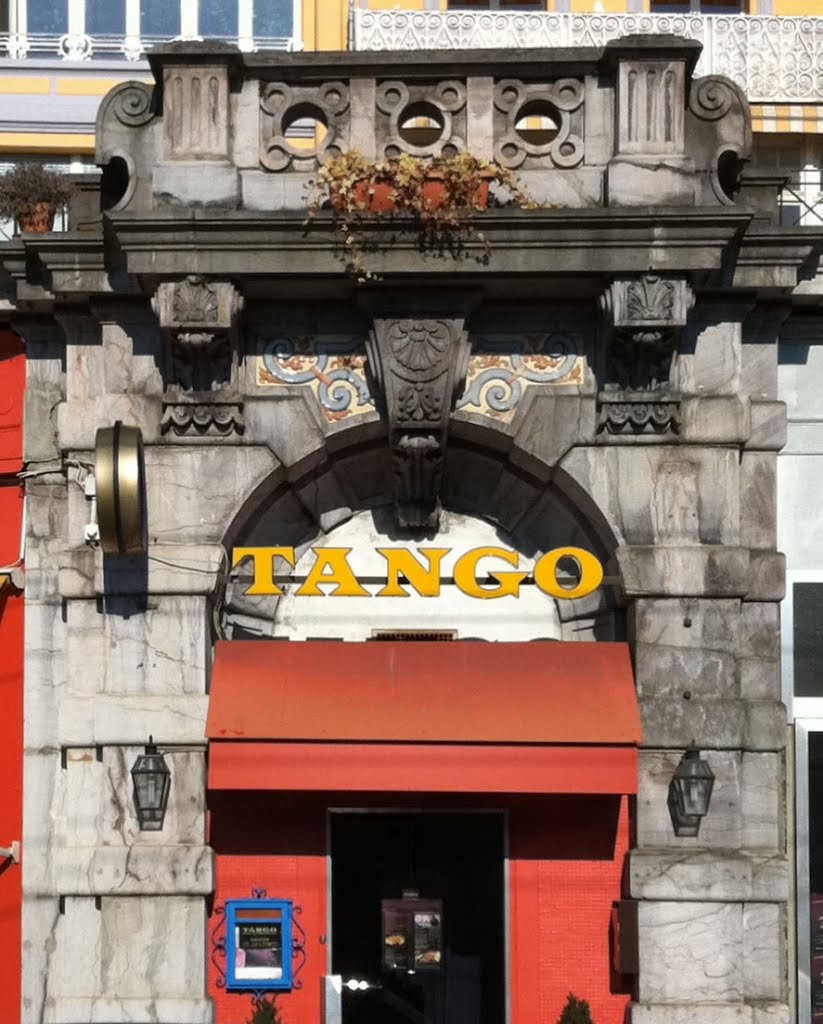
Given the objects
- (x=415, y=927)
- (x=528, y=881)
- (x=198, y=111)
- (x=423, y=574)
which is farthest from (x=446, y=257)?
(x=415, y=927)

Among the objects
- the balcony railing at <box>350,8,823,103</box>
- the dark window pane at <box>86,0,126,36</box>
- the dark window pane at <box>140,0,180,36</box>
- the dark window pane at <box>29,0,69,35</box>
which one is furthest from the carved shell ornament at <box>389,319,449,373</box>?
the dark window pane at <box>29,0,69,35</box>

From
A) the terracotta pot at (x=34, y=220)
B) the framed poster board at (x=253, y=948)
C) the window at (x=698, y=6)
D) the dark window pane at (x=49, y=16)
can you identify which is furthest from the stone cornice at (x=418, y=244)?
the framed poster board at (x=253, y=948)

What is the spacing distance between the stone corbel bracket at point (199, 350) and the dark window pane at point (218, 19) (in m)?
3.74

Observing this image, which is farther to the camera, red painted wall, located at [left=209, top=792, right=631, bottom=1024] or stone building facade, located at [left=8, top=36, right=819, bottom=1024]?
red painted wall, located at [left=209, top=792, right=631, bottom=1024]

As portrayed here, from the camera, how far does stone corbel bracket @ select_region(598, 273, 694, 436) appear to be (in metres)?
16.3

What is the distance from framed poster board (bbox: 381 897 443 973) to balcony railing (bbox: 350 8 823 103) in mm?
7120

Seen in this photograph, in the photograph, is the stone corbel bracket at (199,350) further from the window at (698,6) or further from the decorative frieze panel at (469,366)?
the window at (698,6)

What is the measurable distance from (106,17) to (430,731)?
7061 millimetres

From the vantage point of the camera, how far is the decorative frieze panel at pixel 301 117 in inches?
656

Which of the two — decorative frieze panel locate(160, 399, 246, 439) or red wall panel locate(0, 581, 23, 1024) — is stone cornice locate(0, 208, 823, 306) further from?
red wall panel locate(0, 581, 23, 1024)

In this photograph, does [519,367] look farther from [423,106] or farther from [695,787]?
[695,787]

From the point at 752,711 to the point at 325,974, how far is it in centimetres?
383

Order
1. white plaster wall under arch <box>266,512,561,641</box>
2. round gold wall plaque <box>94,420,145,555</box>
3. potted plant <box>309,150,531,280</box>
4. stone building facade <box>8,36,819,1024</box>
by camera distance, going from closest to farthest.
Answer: round gold wall plaque <box>94,420,145,555</box> < potted plant <box>309,150,531,280</box> < stone building facade <box>8,36,819,1024</box> < white plaster wall under arch <box>266,512,561,641</box>

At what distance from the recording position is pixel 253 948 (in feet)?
56.0
